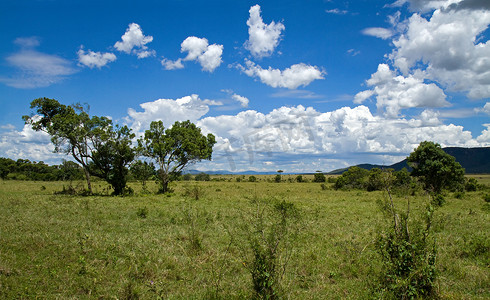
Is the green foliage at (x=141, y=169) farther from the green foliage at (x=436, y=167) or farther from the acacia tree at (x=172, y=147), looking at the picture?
the green foliage at (x=436, y=167)

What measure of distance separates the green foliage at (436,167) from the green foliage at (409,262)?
27.9 meters

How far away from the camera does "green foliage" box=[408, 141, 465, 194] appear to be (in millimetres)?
31108

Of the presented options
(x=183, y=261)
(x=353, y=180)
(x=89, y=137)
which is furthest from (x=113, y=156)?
(x=353, y=180)

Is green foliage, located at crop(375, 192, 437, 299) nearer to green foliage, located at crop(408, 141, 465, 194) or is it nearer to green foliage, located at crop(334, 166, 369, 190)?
green foliage, located at crop(408, 141, 465, 194)

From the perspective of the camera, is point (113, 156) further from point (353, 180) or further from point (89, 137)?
point (353, 180)

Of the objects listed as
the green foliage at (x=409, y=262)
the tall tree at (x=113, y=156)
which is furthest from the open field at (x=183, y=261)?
the tall tree at (x=113, y=156)

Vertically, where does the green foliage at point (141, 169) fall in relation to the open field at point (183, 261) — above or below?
above

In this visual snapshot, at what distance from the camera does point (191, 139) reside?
1433 inches

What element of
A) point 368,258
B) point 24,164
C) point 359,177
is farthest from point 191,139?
point 24,164

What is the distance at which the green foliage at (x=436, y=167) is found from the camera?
31.1m

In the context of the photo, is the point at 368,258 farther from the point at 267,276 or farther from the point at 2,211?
the point at 2,211

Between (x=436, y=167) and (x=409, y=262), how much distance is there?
101 ft

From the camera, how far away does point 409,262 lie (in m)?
5.89

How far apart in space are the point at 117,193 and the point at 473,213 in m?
30.8
